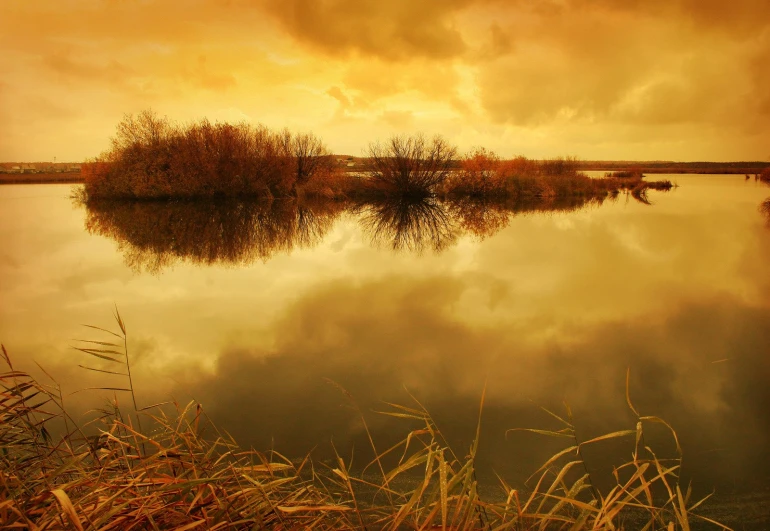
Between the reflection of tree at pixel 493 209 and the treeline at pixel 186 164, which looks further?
the treeline at pixel 186 164

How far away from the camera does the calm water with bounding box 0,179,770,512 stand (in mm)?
4449

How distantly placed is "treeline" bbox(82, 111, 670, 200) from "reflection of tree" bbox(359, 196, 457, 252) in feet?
8.68

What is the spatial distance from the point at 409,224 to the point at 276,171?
46.0ft

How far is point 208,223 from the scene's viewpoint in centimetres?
1841

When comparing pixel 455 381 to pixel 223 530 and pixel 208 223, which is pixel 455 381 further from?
pixel 208 223

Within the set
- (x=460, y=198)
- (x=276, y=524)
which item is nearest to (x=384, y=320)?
(x=276, y=524)

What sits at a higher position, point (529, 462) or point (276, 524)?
point (276, 524)

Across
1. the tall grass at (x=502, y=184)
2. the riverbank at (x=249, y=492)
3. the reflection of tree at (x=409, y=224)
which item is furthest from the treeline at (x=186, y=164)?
the riverbank at (x=249, y=492)

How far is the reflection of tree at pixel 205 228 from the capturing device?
12.8m

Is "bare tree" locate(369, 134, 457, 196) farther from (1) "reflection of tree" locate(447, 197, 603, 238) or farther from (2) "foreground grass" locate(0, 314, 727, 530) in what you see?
(2) "foreground grass" locate(0, 314, 727, 530)

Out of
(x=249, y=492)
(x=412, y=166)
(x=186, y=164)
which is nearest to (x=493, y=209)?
(x=412, y=166)

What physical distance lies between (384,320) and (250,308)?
240 cm

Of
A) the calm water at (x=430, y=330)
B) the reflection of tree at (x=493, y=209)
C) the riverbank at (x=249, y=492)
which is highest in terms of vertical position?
the reflection of tree at (x=493, y=209)

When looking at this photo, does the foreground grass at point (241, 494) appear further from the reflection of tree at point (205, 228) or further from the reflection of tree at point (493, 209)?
the reflection of tree at point (493, 209)
